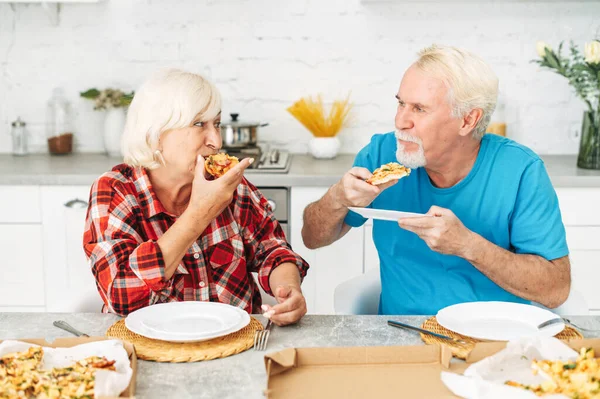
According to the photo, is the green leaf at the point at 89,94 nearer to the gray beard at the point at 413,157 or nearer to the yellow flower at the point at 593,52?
the gray beard at the point at 413,157

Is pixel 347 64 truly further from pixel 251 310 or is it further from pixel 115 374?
pixel 115 374

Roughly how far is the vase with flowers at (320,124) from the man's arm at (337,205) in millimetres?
1301

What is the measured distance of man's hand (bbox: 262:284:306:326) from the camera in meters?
1.61

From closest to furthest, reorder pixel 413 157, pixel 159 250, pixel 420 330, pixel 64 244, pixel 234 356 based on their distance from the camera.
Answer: pixel 234 356, pixel 420 330, pixel 159 250, pixel 413 157, pixel 64 244

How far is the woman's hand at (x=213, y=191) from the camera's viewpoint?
6.01 feet

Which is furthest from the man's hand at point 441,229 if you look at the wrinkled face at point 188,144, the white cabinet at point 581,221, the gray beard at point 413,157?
the white cabinet at point 581,221

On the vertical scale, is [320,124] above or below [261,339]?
above

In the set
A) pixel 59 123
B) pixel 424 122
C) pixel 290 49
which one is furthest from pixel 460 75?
pixel 59 123

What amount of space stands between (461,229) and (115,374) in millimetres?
968

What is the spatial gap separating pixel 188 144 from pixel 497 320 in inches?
36.2

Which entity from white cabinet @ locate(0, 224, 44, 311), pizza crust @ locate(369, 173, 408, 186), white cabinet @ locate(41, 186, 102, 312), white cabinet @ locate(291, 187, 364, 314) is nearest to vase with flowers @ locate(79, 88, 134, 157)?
white cabinet @ locate(41, 186, 102, 312)

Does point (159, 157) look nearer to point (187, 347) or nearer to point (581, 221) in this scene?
point (187, 347)

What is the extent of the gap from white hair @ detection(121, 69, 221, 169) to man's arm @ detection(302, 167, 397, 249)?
42 centimetres

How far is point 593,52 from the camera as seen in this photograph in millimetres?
3074
